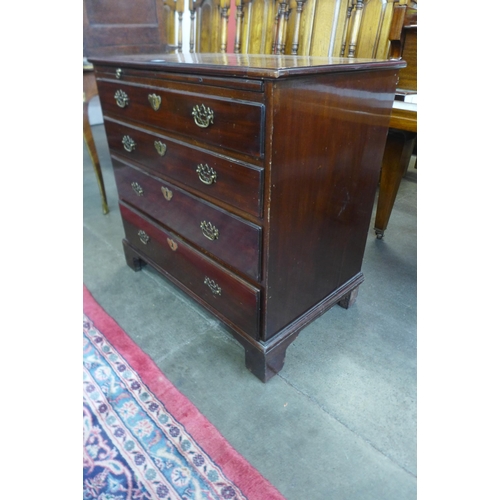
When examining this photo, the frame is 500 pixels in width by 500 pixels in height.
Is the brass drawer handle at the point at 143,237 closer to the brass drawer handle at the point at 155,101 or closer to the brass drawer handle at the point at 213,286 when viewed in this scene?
the brass drawer handle at the point at 213,286

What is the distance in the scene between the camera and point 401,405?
105cm

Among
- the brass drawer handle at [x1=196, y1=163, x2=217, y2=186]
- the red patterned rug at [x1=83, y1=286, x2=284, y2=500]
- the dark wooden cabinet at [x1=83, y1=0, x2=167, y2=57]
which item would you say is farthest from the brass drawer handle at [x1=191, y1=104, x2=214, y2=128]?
the dark wooden cabinet at [x1=83, y1=0, x2=167, y2=57]

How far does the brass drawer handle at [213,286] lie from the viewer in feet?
3.76

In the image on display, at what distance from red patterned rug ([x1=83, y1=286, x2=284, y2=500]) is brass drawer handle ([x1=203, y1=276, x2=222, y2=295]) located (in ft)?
1.00

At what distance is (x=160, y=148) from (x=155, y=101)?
0.14 meters

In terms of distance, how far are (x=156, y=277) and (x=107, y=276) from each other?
8.6 inches

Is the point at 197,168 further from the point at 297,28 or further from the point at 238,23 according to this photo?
the point at 238,23

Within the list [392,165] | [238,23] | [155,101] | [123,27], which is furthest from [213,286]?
[123,27]

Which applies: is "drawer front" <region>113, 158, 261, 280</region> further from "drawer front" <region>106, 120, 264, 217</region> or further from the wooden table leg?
the wooden table leg

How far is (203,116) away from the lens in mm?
896

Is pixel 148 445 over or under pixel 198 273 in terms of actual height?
under

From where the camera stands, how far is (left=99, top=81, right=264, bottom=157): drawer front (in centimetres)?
80
